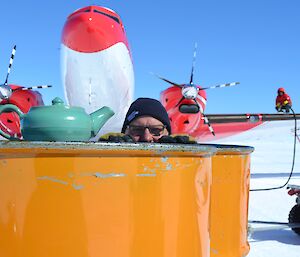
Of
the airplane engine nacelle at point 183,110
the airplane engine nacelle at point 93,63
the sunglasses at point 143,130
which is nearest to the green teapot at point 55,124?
the sunglasses at point 143,130

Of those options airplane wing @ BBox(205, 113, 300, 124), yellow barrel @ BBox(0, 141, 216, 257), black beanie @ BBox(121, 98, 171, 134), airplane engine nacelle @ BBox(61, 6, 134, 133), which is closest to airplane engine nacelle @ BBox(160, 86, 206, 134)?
airplane engine nacelle @ BBox(61, 6, 134, 133)

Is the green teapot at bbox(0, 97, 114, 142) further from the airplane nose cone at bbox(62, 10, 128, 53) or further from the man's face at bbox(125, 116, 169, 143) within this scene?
the airplane nose cone at bbox(62, 10, 128, 53)

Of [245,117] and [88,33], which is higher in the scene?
[88,33]

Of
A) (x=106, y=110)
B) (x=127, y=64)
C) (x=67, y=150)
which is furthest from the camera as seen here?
(x=127, y=64)

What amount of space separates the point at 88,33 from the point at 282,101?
6.24 metres

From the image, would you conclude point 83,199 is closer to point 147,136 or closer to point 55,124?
point 55,124

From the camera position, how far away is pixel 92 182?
3.05 ft

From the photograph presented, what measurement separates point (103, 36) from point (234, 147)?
580cm

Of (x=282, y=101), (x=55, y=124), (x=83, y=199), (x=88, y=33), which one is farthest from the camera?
(x=282, y=101)

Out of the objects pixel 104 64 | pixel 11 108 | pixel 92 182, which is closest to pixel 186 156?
pixel 92 182

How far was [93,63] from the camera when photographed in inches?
266

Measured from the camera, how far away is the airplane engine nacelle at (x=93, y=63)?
674cm

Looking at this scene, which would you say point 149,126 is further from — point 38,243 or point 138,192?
point 38,243


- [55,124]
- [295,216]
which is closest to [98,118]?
[55,124]
